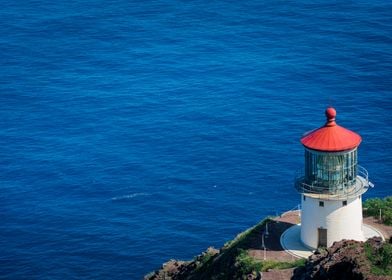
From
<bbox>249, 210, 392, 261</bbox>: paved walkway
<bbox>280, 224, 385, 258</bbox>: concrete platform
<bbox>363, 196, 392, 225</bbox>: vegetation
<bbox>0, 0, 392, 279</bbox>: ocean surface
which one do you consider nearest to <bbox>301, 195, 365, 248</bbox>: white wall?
<bbox>280, 224, 385, 258</bbox>: concrete platform

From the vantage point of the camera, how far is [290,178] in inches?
3654

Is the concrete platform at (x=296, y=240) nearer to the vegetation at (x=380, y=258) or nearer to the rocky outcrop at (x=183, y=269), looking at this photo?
the rocky outcrop at (x=183, y=269)

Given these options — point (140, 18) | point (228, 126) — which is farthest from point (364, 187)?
point (140, 18)

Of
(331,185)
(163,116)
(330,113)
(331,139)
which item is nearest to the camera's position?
(330,113)

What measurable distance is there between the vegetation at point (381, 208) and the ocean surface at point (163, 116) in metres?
26.4

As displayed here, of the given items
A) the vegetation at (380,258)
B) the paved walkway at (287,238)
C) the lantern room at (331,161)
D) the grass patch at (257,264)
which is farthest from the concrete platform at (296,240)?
the vegetation at (380,258)

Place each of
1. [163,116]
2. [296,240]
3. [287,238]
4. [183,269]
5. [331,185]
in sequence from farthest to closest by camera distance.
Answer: [163,116], [183,269], [287,238], [296,240], [331,185]

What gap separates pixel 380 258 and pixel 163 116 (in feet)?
222

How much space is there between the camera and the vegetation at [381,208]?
185 ft

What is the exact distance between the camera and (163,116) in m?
108

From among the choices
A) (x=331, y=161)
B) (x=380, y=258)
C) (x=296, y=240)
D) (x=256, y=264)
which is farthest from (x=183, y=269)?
(x=380, y=258)

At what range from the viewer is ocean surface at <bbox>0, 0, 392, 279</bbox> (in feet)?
283

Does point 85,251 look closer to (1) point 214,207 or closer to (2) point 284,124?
(1) point 214,207

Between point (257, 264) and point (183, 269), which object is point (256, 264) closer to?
point (257, 264)
